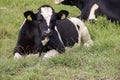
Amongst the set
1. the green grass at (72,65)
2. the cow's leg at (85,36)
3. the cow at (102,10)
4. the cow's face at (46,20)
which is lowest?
the cow's leg at (85,36)

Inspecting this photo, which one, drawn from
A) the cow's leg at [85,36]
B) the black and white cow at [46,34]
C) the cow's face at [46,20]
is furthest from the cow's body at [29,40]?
the cow's leg at [85,36]

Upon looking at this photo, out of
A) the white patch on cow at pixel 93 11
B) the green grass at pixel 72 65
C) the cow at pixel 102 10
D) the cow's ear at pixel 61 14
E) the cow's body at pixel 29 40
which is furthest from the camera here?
the white patch on cow at pixel 93 11

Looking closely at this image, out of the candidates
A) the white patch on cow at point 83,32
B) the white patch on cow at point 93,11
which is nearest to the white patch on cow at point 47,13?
the white patch on cow at point 83,32

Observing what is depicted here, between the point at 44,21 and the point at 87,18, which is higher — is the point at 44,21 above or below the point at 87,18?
above

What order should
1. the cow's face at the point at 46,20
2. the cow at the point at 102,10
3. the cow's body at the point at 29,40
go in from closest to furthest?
the cow's face at the point at 46,20, the cow's body at the point at 29,40, the cow at the point at 102,10

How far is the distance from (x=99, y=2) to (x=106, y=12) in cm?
40

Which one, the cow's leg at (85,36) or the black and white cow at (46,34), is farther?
the cow's leg at (85,36)

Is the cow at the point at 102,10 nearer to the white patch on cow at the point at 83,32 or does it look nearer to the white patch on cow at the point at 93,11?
the white patch on cow at the point at 93,11

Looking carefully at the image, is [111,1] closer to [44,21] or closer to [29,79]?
[44,21]

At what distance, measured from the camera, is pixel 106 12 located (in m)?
10.2

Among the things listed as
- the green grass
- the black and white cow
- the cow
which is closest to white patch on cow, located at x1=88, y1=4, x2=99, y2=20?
the cow

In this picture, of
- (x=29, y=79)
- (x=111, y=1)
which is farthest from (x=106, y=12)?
(x=29, y=79)

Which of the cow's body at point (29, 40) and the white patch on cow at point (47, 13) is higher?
the white patch on cow at point (47, 13)

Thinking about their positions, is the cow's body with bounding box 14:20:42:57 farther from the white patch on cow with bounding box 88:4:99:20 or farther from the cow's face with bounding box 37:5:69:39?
the white patch on cow with bounding box 88:4:99:20
